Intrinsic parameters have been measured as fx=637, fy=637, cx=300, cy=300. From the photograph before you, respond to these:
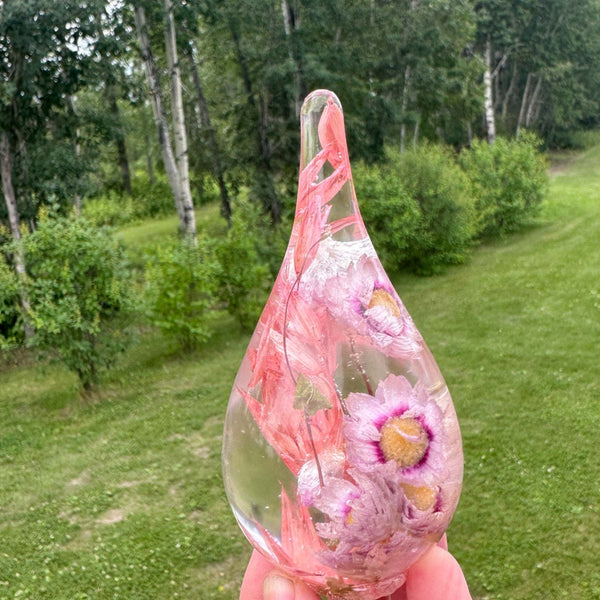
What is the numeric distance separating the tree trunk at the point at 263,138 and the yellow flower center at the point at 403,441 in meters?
11.1

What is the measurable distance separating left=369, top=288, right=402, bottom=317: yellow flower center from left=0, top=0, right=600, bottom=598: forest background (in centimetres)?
300

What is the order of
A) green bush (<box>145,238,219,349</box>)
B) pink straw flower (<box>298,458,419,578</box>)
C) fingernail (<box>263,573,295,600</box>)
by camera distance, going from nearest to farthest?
pink straw flower (<box>298,458,419,578</box>) → fingernail (<box>263,573,295,600</box>) → green bush (<box>145,238,219,349</box>)

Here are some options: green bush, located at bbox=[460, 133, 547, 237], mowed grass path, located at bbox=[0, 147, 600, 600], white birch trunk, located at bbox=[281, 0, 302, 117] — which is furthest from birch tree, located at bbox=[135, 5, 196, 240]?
green bush, located at bbox=[460, 133, 547, 237]

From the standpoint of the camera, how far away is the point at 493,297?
895 cm

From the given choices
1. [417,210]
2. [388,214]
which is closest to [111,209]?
[388,214]

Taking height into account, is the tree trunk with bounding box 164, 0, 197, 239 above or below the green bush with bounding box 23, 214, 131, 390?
above

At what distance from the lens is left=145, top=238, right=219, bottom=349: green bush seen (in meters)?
7.86

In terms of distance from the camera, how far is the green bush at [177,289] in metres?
7.86

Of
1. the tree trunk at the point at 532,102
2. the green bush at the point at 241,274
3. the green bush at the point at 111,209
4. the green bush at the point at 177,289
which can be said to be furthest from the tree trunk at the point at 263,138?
the tree trunk at the point at 532,102

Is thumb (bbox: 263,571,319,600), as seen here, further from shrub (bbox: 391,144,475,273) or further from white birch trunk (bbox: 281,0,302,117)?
white birch trunk (bbox: 281,0,302,117)

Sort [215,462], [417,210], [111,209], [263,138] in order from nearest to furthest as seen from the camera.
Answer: [215,462] < [417,210] < [263,138] < [111,209]

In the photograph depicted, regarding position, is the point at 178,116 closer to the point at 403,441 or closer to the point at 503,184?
the point at 503,184

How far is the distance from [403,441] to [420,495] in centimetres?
11

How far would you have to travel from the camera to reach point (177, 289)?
796 centimetres
